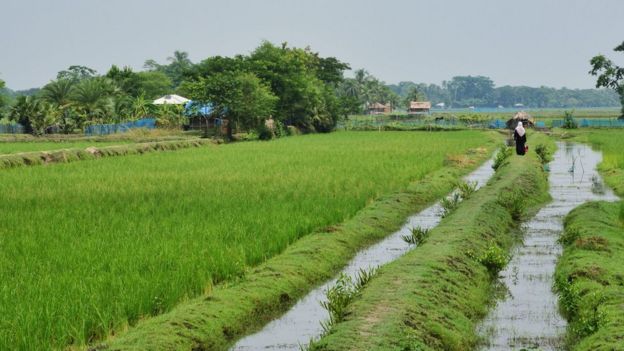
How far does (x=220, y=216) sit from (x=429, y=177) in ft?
29.7

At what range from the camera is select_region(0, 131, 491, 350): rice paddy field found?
7137 mm

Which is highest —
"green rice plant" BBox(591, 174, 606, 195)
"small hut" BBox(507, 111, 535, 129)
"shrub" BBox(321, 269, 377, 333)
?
"shrub" BBox(321, 269, 377, 333)

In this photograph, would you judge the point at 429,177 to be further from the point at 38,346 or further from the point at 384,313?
the point at 38,346

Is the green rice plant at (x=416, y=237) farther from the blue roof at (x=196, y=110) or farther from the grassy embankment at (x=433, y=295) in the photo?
the blue roof at (x=196, y=110)

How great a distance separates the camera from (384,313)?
23.9ft

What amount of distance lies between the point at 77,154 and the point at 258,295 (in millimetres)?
21595

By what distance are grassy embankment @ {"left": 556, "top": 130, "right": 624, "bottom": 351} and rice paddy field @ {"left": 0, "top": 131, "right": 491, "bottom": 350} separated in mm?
3526

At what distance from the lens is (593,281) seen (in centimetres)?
860

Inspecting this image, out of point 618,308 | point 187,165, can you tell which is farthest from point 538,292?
point 187,165

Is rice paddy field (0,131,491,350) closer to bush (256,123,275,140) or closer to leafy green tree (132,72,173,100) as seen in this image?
bush (256,123,275,140)

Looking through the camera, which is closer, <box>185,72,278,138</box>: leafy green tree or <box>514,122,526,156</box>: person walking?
<box>514,122,526,156</box>: person walking

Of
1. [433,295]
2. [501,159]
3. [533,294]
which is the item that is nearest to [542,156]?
[501,159]

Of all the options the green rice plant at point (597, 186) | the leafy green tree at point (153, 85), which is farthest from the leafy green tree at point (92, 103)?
the green rice plant at point (597, 186)

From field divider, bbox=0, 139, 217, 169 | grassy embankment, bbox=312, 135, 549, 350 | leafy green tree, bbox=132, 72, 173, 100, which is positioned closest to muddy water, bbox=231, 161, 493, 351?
grassy embankment, bbox=312, 135, 549, 350
